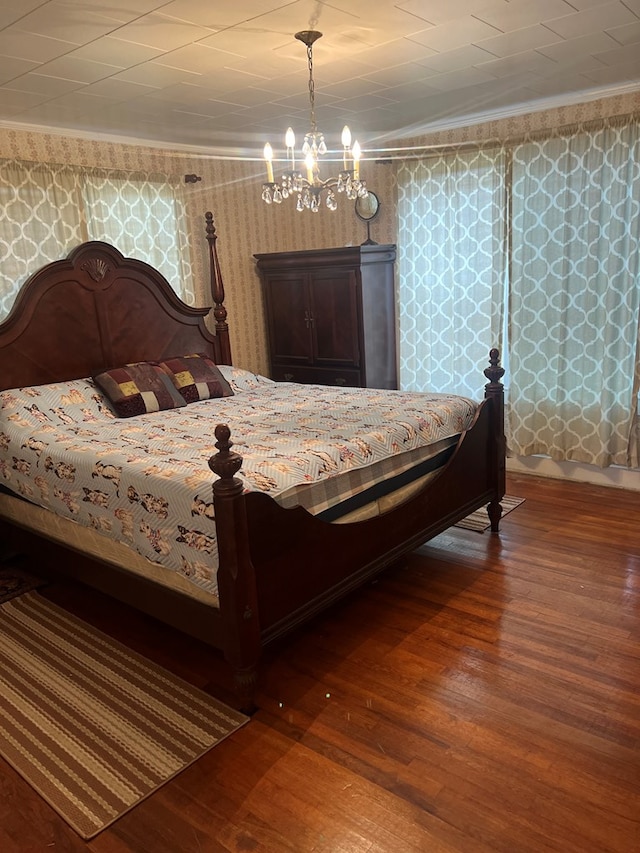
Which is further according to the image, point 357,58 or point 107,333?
Answer: point 107,333

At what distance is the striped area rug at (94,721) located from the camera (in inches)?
78.1

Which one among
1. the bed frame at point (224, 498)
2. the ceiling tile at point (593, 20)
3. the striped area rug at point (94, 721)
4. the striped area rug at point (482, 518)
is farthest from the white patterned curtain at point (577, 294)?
the striped area rug at point (94, 721)

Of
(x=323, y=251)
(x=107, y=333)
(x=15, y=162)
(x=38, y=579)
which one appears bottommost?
(x=38, y=579)

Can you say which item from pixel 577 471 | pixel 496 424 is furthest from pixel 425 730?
pixel 577 471

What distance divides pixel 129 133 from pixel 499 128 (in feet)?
8.12

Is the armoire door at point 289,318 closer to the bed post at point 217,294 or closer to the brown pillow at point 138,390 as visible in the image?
the bed post at point 217,294

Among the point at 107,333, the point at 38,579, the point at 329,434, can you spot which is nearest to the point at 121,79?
the point at 107,333

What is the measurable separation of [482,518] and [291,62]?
8.83ft

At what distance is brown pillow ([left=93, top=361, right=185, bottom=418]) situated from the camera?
148 inches

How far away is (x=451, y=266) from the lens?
4.70 metres

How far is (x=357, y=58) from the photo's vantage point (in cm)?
298

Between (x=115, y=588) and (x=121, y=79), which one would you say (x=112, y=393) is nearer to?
(x=115, y=588)

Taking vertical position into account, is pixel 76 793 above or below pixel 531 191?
below

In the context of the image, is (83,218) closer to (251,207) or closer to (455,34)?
(251,207)
